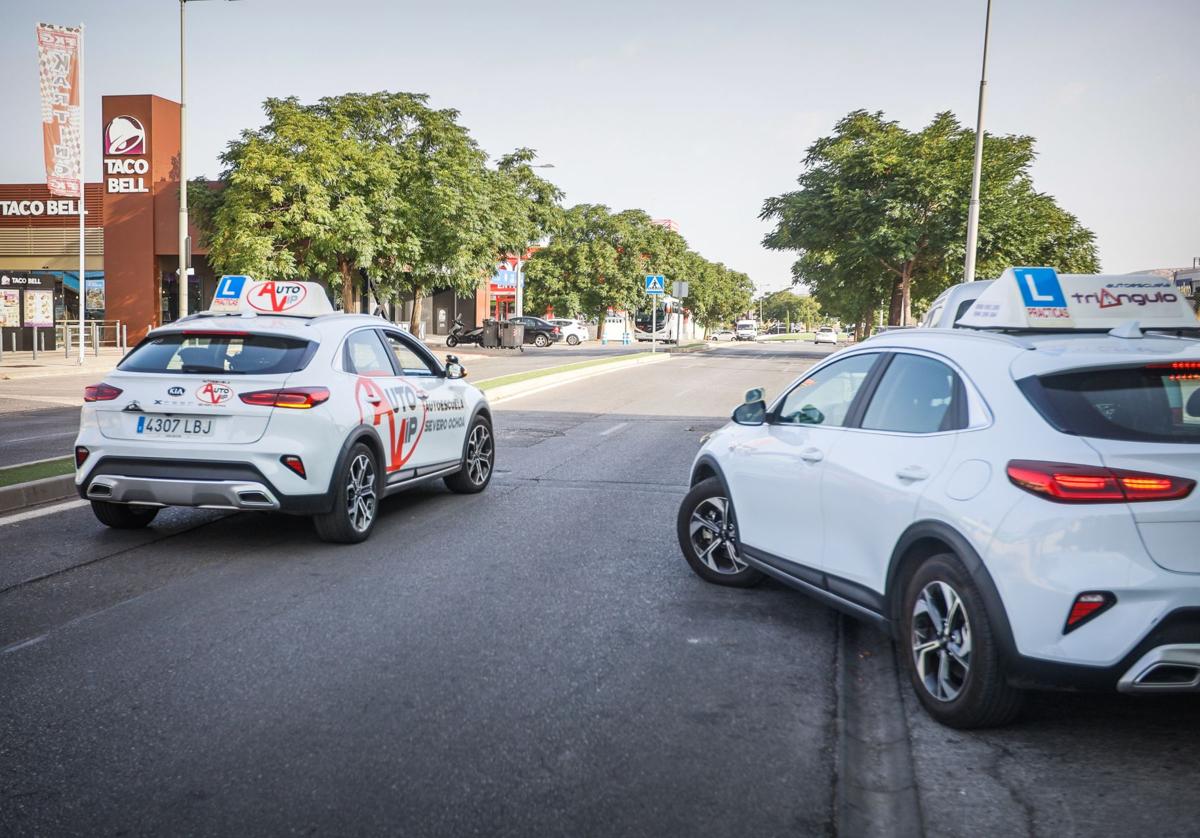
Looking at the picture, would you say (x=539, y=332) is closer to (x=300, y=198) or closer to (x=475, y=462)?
(x=300, y=198)

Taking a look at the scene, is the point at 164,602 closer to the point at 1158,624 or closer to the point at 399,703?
the point at 399,703

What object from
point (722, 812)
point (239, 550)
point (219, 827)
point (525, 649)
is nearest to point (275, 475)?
point (239, 550)

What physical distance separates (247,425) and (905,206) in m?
37.0

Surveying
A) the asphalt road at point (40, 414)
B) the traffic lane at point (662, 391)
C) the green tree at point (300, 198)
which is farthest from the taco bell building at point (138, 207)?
the traffic lane at point (662, 391)

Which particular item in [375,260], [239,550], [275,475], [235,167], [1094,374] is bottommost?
[239,550]

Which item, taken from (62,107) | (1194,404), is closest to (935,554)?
(1194,404)

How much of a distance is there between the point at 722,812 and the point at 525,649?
5.92ft

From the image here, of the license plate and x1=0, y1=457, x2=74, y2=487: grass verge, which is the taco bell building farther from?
the license plate

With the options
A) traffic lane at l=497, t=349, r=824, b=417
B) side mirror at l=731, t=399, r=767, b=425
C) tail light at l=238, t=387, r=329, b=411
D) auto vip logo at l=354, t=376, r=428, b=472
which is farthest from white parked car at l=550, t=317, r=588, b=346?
side mirror at l=731, t=399, r=767, b=425

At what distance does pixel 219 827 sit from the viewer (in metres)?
3.13

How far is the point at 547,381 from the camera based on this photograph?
25922mm

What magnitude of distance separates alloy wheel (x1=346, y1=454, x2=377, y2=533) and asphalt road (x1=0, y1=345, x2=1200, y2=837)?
259 mm

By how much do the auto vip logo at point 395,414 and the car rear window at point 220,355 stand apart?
520 mm

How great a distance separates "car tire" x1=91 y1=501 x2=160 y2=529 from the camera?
7402mm
